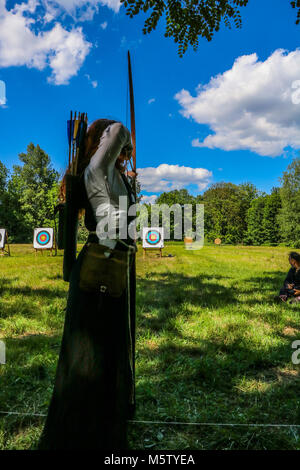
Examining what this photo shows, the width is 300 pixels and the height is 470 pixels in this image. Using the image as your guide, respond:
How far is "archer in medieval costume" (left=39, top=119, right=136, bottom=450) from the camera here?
1.34 meters

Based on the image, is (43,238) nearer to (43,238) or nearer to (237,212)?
(43,238)

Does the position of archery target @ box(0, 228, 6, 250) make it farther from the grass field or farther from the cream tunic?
the cream tunic

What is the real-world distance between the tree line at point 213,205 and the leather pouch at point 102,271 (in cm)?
53

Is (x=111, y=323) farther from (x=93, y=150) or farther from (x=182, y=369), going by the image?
(x=182, y=369)

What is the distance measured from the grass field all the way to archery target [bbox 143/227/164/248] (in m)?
7.62

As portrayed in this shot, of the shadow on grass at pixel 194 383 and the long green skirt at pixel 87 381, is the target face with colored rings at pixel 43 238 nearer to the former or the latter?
the shadow on grass at pixel 194 383

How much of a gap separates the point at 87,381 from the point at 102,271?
542mm

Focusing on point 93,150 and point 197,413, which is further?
point 197,413

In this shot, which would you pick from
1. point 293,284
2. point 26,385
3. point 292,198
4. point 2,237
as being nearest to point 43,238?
point 2,237

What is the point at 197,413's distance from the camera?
204 centimetres

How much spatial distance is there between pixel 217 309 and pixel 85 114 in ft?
12.0

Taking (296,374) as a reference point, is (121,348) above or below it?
above

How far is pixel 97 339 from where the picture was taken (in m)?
1.37

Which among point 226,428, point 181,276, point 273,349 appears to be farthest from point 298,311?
point 181,276
